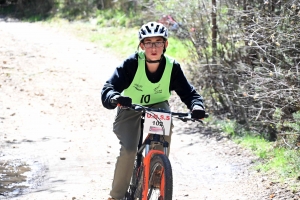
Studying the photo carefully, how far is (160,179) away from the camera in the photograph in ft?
14.6

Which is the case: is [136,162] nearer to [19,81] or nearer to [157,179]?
[157,179]

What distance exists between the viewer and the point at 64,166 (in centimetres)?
767

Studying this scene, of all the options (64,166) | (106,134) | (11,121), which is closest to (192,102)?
(64,166)

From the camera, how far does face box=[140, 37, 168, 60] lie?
486 cm

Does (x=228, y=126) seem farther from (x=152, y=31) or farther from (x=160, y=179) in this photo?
(x=160, y=179)

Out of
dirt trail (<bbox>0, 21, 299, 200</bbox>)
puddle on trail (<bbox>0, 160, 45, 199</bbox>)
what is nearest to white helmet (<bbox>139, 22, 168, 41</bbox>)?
dirt trail (<bbox>0, 21, 299, 200</bbox>)

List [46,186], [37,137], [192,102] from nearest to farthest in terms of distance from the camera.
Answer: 1. [192,102]
2. [46,186]
3. [37,137]

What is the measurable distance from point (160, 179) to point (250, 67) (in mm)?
4438

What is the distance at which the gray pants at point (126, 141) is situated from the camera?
5.00 metres

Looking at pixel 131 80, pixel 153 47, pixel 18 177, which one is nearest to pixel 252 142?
pixel 18 177

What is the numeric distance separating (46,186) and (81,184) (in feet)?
1.34

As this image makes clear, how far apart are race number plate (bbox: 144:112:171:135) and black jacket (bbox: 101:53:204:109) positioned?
341 mm

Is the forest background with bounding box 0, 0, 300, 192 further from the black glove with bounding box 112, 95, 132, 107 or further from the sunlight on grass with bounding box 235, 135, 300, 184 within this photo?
the black glove with bounding box 112, 95, 132, 107

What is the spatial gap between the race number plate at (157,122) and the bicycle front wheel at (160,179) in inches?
9.0
